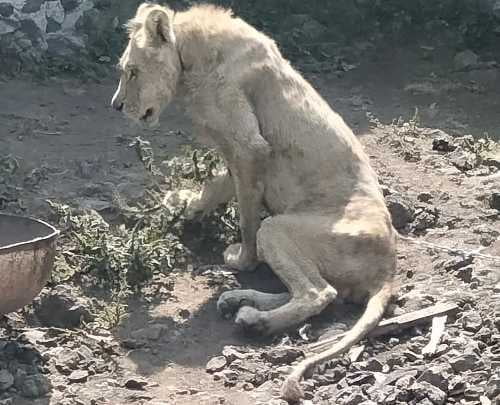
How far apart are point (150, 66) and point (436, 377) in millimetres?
2884

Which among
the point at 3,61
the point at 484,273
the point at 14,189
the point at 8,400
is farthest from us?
the point at 3,61

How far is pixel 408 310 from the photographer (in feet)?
22.2

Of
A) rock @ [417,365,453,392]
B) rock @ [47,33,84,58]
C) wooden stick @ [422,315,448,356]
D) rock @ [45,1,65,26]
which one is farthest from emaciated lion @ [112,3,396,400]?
rock @ [45,1,65,26]

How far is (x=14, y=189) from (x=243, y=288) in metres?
2.08

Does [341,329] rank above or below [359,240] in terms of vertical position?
below

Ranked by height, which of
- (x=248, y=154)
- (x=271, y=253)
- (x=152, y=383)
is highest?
(x=248, y=154)

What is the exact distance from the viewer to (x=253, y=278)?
7.46 metres

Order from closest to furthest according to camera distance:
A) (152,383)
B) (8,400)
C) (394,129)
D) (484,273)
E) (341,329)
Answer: (8,400) < (152,383) < (341,329) < (484,273) < (394,129)

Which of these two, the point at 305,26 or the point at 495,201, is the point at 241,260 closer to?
the point at 495,201

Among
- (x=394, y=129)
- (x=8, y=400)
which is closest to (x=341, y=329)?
(x=8, y=400)

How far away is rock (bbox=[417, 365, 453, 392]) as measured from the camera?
18.5 feet

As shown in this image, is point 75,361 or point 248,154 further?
point 248,154

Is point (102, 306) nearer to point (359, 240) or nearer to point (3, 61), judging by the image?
point (359, 240)

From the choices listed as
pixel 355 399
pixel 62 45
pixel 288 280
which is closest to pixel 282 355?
pixel 288 280
